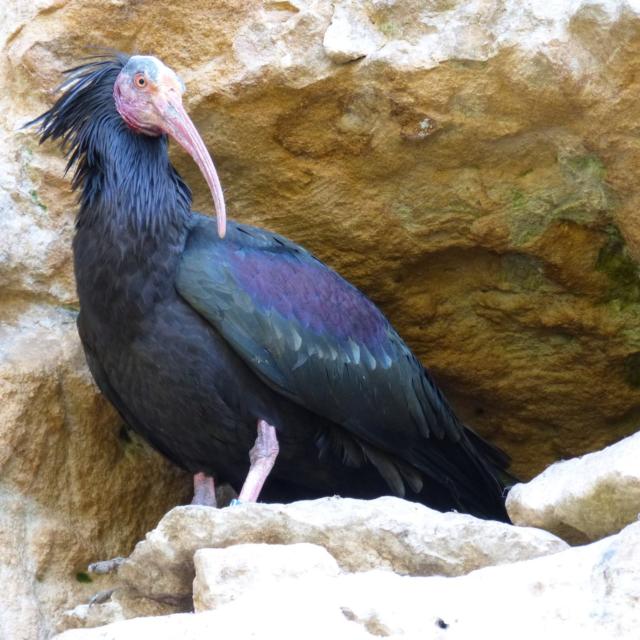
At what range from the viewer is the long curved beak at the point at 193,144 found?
5.48 metres

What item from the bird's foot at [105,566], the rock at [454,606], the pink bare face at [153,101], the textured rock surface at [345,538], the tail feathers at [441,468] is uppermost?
the pink bare face at [153,101]

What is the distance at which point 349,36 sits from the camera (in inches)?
234

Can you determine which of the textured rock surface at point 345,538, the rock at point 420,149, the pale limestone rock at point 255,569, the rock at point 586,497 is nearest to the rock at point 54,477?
the rock at point 420,149

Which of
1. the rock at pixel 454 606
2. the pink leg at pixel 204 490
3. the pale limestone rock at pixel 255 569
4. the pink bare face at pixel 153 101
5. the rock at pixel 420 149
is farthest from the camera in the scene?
the pink leg at pixel 204 490

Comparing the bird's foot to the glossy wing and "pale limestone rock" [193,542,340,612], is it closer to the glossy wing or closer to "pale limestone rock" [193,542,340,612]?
the glossy wing

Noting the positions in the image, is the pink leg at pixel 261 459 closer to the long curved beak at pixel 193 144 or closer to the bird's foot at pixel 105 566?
the bird's foot at pixel 105 566

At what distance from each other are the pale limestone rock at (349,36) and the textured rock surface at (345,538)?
6.69 ft

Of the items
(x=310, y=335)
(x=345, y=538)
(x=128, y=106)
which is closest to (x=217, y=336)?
(x=310, y=335)

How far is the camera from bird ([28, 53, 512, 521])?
5.59 meters

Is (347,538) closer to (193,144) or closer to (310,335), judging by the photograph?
(310,335)

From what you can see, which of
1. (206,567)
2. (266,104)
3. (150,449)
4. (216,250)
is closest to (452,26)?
(266,104)

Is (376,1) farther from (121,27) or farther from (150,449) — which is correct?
(150,449)

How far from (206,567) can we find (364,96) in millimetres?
2487

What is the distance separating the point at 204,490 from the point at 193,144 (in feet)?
4.57
